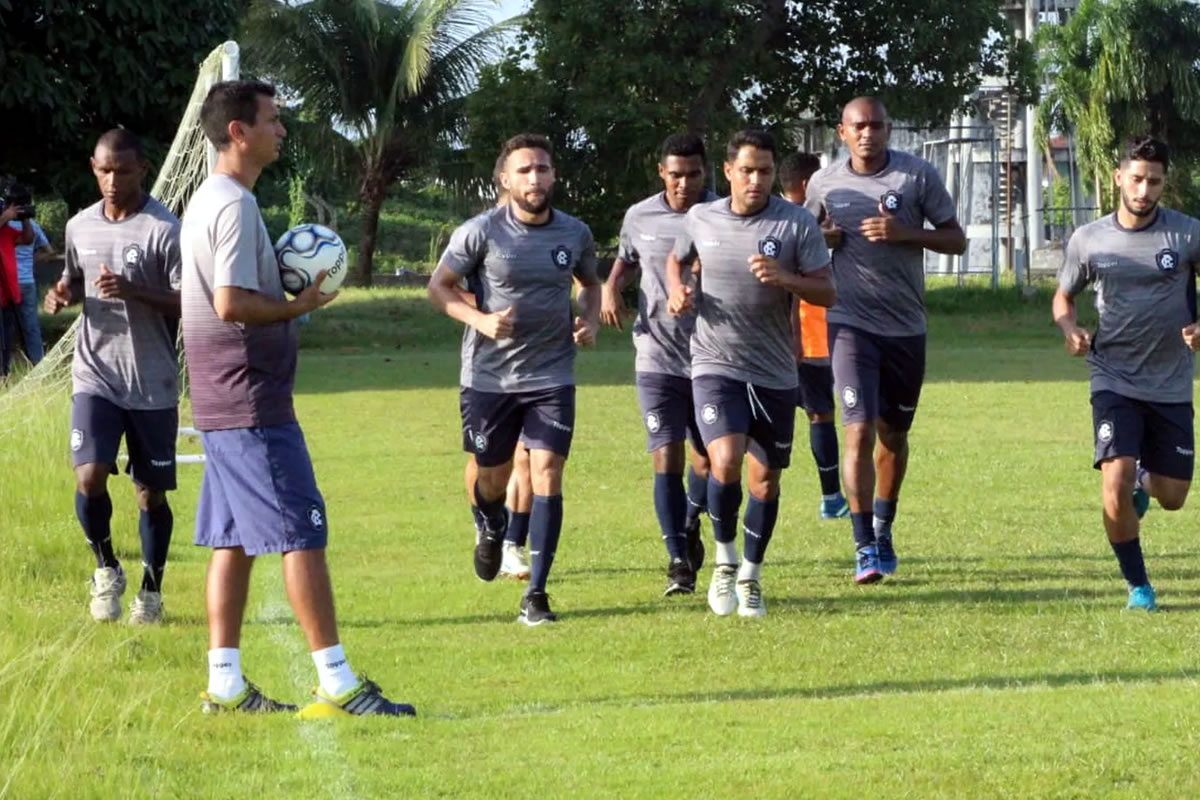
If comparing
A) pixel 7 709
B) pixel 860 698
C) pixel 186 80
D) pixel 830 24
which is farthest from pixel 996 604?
pixel 830 24

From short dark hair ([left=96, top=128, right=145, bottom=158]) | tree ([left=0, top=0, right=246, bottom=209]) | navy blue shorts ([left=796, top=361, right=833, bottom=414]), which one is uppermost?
tree ([left=0, top=0, right=246, bottom=209])

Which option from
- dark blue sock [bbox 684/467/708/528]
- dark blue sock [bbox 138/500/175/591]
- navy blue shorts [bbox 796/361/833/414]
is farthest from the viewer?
navy blue shorts [bbox 796/361/833/414]

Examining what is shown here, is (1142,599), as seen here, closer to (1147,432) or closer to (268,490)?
(1147,432)

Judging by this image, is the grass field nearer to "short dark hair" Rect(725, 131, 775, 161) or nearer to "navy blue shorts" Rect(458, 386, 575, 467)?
"navy blue shorts" Rect(458, 386, 575, 467)

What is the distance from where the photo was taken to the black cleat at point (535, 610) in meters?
9.66

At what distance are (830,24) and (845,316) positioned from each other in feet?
105

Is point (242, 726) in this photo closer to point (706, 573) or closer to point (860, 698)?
point (860, 698)

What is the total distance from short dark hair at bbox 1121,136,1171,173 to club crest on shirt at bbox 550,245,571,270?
2543 millimetres

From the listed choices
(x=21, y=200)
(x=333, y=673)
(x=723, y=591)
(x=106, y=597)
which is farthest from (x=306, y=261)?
(x=21, y=200)

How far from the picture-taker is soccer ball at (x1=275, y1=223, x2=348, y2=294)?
24.0ft

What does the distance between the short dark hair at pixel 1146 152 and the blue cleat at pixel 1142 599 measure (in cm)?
190

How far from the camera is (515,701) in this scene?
785cm

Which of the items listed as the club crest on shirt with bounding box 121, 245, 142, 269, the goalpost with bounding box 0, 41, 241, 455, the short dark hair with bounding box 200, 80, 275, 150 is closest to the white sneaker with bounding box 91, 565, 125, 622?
the club crest on shirt with bounding box 121, 245, 142, 269

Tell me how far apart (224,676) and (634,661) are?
1938 mm
